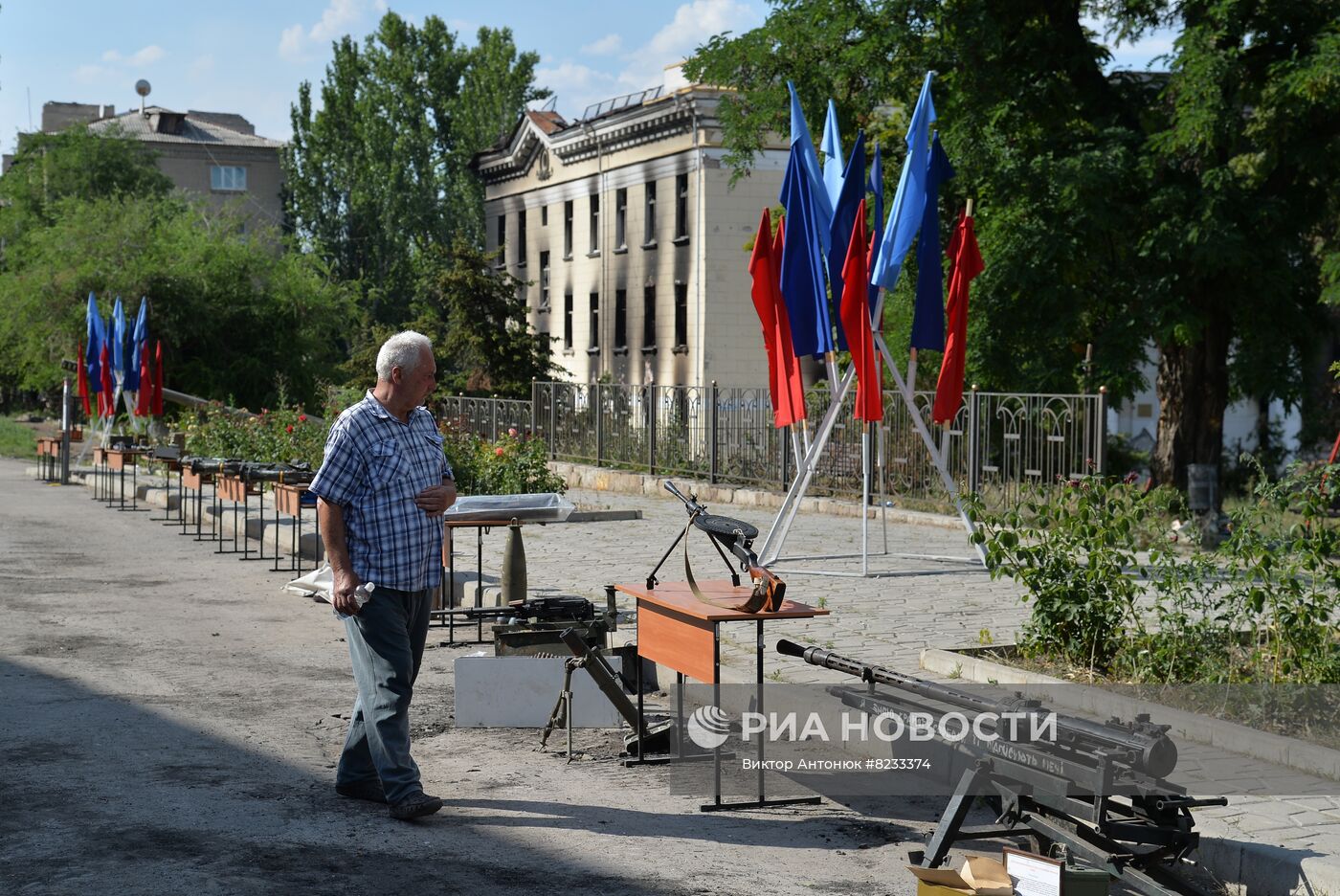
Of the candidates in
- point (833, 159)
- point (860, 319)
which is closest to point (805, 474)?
point (860, 319)

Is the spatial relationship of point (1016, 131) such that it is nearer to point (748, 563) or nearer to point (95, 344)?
point (748, 563)

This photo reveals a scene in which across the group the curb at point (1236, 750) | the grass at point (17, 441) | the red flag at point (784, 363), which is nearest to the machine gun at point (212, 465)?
the red flag at point (784, 363)

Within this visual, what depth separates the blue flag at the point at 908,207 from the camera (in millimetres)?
14203

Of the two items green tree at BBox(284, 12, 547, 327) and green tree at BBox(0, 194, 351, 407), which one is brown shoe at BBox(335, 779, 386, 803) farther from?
green tree at BBox(284, 12, 547, 327)

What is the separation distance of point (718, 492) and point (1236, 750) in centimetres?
1638

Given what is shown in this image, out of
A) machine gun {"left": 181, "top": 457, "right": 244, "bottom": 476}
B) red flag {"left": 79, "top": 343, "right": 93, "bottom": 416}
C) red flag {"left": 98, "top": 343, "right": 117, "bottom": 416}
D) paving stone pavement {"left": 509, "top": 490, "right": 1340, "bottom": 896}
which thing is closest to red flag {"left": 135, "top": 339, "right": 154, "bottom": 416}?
red flag {"left": 98, "top": 343, "right": 117, "bottom": 416}

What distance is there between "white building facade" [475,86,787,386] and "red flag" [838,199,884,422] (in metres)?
27.3

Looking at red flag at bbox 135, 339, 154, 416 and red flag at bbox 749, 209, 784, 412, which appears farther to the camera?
red flag at bbox 135, 339, 154, 416

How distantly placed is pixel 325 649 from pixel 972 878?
258 inches

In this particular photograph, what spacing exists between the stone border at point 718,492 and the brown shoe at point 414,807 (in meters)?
11.7

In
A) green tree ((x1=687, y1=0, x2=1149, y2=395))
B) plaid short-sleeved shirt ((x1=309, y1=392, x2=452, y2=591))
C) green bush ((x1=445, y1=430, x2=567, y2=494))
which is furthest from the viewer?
green tree ((x1=687, y1=0, x2=1149, y2=395))

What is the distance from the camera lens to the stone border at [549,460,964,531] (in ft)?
64.5

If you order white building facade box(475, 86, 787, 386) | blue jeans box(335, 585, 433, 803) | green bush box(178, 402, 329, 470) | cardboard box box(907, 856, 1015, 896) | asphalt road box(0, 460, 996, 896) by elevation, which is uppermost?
white building facade box(475, 86, 787, 386)

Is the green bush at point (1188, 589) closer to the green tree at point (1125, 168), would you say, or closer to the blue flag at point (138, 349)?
the green tree at point (1125, 168)
